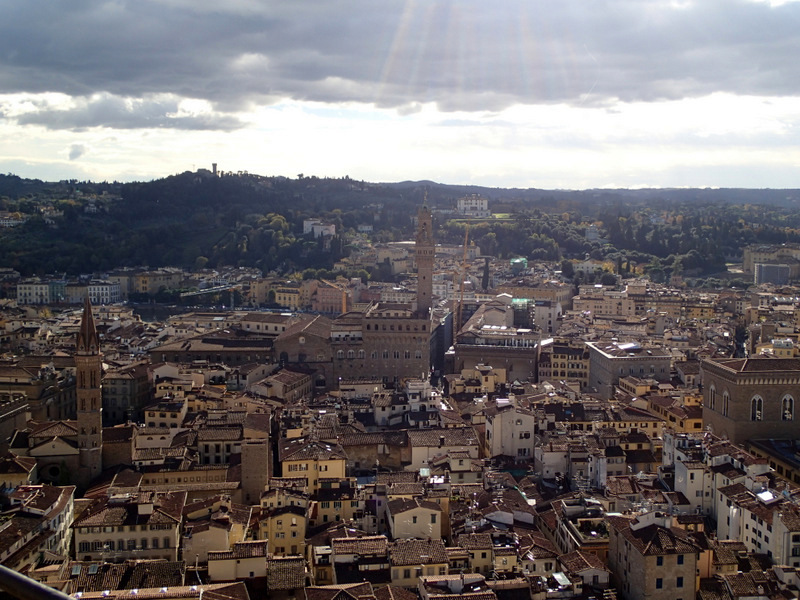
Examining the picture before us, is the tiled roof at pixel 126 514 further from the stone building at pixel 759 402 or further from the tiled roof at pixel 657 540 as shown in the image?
the stone building at pixel 759 402

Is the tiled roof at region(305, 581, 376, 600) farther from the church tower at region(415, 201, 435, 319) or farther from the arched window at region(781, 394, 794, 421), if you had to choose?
the church tower at region(415, 201, 435, 319)

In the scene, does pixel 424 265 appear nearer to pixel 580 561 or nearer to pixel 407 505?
pixel 407 505

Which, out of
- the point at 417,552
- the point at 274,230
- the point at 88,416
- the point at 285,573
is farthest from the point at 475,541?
the point at 274,230

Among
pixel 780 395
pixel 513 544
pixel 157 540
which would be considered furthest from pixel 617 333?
pixel 157 540

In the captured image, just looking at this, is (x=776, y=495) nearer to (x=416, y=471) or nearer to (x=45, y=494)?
(x=416, y=471)

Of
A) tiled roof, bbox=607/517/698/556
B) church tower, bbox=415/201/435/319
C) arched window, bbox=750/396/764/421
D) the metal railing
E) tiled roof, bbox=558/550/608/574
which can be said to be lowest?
tiled roof, bbox=558/550/608/574

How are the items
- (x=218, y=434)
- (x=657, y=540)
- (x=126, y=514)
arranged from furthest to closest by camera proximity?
(x=218, y=434), (x=126, y=514), (x=657, y=540)

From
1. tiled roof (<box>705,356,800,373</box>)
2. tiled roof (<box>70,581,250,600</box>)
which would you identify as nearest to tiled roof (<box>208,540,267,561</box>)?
tiled roof (<box>70,581,250,600</box>)
